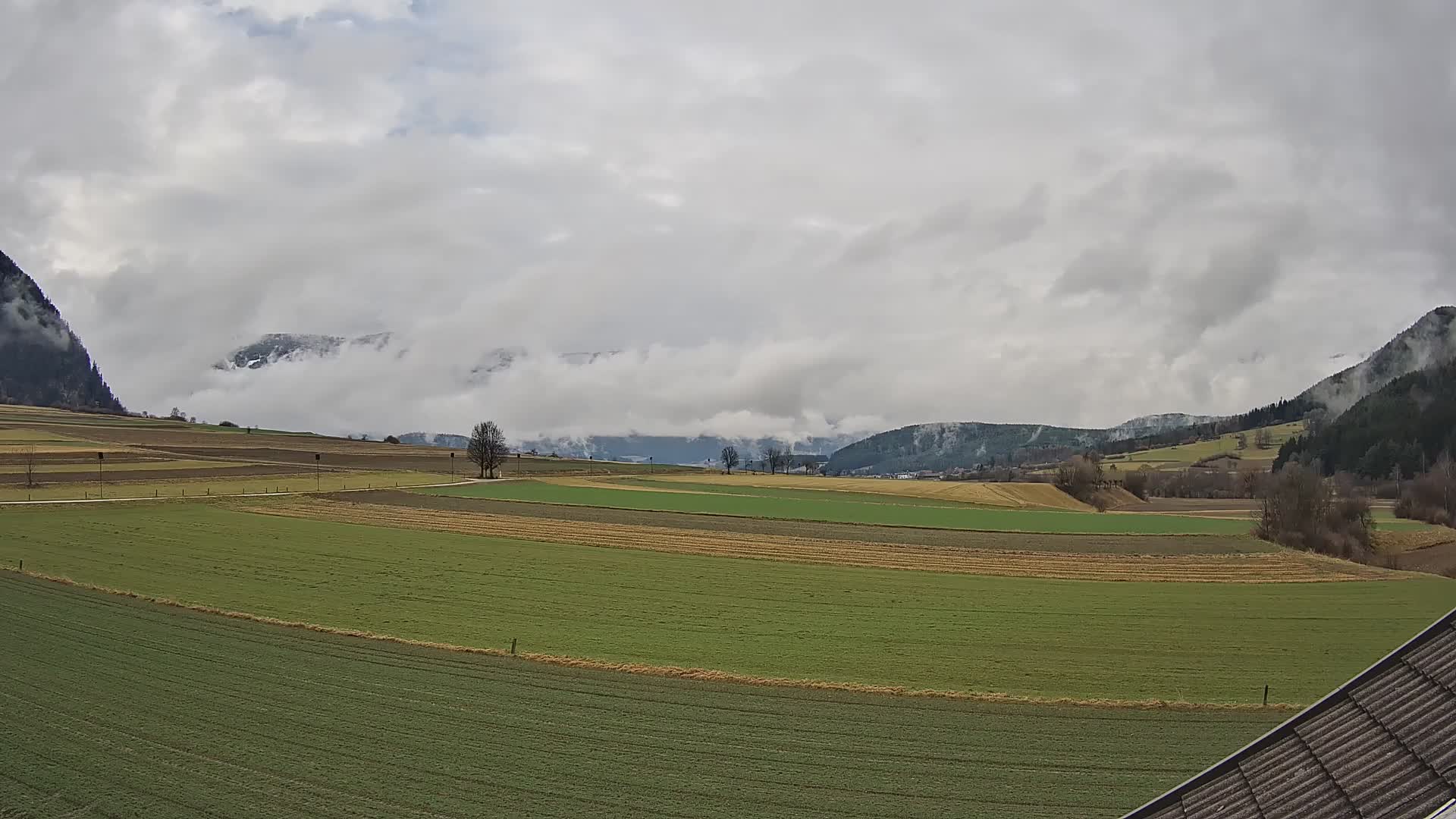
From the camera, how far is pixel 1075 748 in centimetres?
2003

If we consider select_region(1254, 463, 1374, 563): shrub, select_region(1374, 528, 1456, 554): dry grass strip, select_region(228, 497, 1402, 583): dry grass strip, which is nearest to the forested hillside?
select_region(1374, 528, 1456, 554): dry grass strip

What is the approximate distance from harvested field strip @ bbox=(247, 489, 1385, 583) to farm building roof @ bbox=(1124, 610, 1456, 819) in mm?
41888

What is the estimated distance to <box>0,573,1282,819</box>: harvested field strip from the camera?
54.5ft

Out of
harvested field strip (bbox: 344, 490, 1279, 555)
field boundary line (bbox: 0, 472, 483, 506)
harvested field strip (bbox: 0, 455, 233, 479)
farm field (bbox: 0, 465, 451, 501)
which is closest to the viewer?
harvested field strip (bbox: 344, 490, 1279, 555)

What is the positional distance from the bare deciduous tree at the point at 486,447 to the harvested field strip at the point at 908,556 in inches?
2595

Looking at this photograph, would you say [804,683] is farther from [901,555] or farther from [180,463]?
[180,463]

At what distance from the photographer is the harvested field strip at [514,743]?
16.6m

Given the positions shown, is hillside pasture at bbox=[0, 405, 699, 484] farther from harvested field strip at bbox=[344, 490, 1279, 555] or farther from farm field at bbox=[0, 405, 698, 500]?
harvested field strip at bbox=[344, 490, 1279, 555]

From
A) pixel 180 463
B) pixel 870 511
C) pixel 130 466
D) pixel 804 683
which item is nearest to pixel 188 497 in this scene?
pixel 130 466

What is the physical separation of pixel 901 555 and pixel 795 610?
21.2 m

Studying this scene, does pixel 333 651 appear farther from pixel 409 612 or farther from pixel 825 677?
pixel 825 677

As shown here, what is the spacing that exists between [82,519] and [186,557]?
2439 cm

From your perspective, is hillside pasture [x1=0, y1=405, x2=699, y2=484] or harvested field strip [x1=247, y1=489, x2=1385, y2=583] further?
hillside pasture [x1=0, y1=405, x2=699, y2=484]

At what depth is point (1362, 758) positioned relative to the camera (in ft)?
25.0
